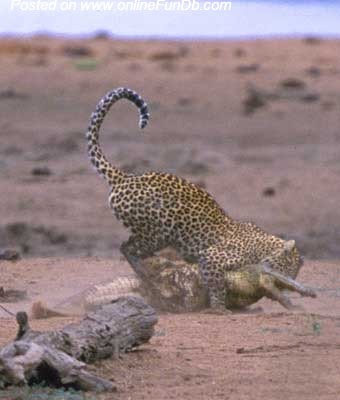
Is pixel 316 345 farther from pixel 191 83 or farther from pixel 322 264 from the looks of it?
pixel 191 83

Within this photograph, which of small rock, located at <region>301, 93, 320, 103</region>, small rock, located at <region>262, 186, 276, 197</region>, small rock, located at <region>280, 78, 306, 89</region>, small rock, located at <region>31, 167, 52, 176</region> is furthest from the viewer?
small rock, located at <region>280, 78, 306, 89</region>

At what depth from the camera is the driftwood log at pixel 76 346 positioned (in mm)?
6707

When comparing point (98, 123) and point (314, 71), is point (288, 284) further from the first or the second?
point (314, 71)

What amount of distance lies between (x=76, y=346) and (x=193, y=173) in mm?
10509

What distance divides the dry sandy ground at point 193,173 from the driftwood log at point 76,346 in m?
0.09

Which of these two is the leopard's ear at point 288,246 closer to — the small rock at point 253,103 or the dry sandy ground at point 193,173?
the dry sandy ground at point 193,173

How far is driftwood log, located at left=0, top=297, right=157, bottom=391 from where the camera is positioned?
6.71m

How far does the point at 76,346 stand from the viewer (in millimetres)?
7160

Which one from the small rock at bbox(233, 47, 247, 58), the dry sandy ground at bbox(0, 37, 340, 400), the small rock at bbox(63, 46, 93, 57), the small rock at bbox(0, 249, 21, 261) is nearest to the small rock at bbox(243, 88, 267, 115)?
the dry sandy ground at bbox(0, 37, 340, 400)

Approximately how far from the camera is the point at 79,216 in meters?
15.1

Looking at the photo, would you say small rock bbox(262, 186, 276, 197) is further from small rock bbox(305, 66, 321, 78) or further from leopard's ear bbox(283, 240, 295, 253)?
small rock bbox(305, 66, 321, 78)

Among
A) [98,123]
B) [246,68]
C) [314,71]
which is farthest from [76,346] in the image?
[314,71]

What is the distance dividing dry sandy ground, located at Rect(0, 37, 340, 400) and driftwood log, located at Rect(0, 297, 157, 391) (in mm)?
91

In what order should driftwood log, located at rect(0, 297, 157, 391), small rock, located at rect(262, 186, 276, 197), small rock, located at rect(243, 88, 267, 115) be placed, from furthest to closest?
small rock, located at rect(243, 88, 267, 115)
small rock, located at rect(262, 186, 276, 197)
driftwood log, located at rect(0, 297, 157, 391)
